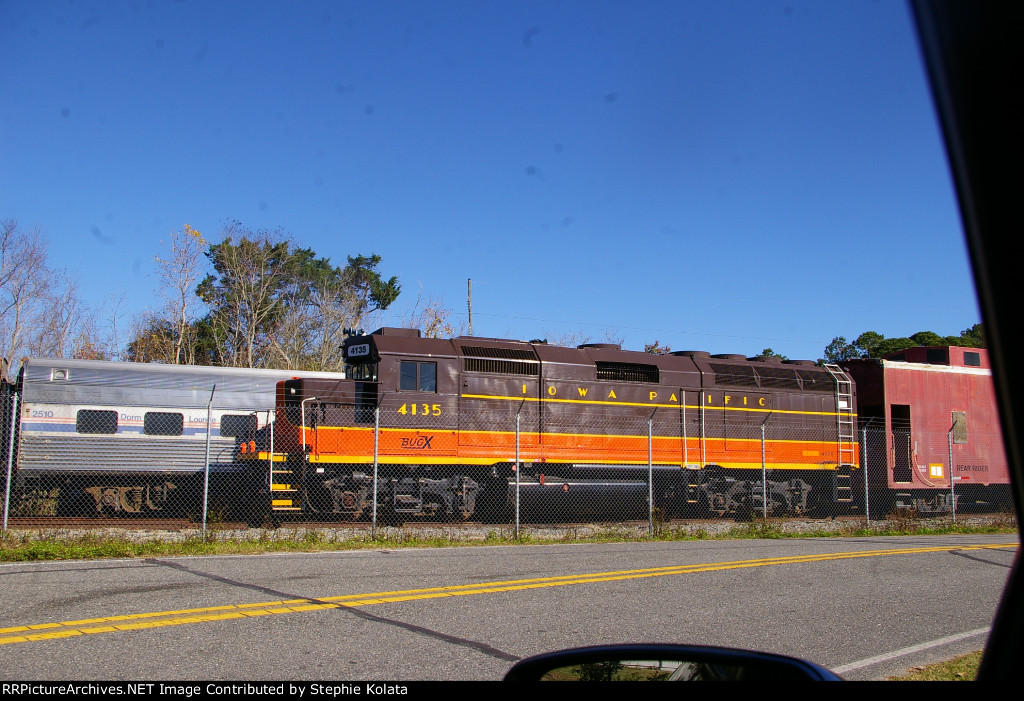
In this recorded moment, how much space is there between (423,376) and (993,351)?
54.7ft

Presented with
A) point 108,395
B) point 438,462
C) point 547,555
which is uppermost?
point 108,395

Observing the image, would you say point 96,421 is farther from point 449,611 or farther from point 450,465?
point 449,611

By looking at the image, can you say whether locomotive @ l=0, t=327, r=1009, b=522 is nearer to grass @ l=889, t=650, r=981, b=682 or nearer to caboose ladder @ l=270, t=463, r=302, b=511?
caboose ladder @ l=270, t=463, r=302, b=511

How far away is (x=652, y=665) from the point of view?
8.48 feet

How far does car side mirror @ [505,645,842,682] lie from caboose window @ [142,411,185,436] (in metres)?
19.6

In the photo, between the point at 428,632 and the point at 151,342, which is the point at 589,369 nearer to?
the point at 428,632

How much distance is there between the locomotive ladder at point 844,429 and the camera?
→ 890 inches

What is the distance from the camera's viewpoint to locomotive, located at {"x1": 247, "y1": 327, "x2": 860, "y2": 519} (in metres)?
17.1

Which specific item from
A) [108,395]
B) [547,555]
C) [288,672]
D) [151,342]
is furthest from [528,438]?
[151,342]

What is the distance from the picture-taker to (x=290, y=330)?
48.2 metres

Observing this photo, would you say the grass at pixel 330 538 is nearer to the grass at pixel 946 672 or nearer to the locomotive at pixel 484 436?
the locomotive at pixel 484 436

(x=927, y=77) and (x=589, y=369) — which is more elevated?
(x=589, y=369)

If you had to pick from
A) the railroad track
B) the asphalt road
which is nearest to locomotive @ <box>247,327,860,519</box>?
the railroad track

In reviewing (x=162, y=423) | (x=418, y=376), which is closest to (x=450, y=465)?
(x=418, y=376)
